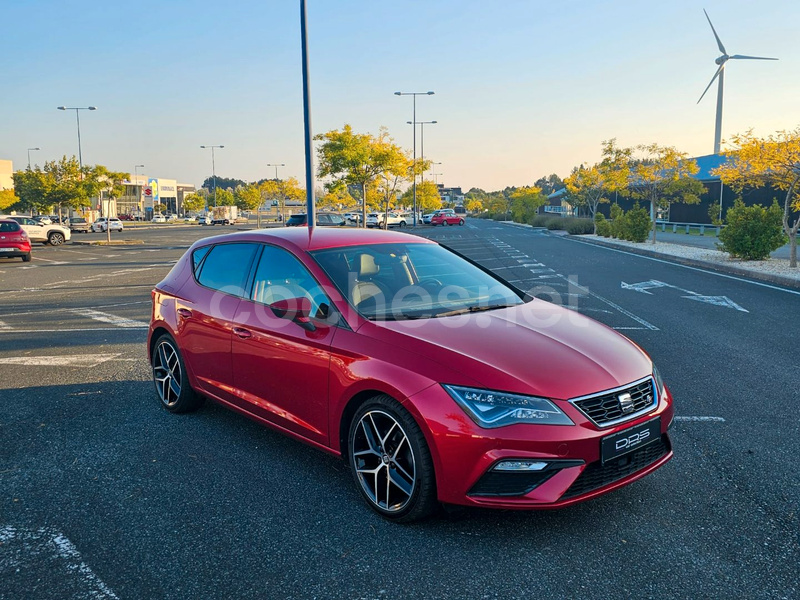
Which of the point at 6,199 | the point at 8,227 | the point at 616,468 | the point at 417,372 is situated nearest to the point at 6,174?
the point at 6,199

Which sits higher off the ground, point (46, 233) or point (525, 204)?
point (525, 204)

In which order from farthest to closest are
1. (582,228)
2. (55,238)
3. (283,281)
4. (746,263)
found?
(582,228) < (55,238) < (746,263) < (283,281)

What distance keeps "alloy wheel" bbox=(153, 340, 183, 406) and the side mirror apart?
1.66 m

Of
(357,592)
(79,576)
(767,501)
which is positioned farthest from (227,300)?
(767,501)

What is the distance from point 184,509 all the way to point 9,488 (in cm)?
122

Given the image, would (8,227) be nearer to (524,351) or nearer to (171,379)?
(171,379)

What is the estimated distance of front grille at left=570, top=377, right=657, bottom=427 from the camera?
3.13 meters

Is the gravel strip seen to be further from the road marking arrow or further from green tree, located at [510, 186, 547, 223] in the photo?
green tree, located at [510, 186, 547, 223]

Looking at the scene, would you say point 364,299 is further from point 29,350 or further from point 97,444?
point 29,350

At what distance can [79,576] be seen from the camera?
2.95 meters

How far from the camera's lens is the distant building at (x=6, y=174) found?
292 ft

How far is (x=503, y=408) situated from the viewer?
308cm

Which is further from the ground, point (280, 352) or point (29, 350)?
point (280, 352)

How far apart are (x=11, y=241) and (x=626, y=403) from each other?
24.1 metres
